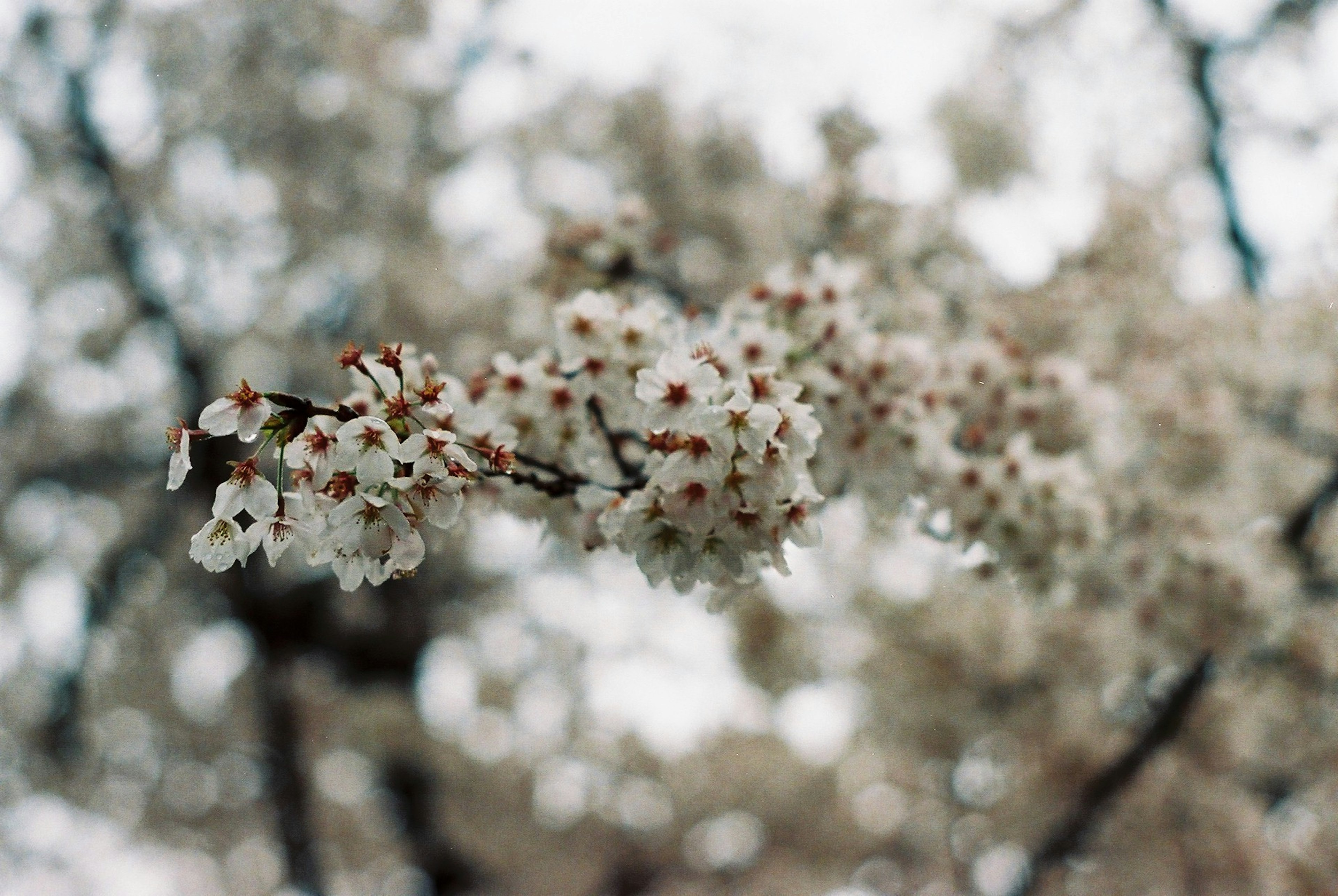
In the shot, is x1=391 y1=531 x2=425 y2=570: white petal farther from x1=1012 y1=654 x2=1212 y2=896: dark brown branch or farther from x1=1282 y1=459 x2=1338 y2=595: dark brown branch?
x1=1282 y1=459 x2=1338 y2=595: dark brown branch

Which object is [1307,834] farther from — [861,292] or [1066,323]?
[861,292]

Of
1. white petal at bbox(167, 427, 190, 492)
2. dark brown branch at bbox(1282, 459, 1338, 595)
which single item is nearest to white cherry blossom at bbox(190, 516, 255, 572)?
white petal at bbox(167, 427, 190, 492)

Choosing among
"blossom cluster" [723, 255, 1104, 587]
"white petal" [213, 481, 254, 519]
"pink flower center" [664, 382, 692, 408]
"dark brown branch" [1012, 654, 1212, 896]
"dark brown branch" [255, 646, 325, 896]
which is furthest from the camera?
"dark brown branch" [255, 646, 325, 896]

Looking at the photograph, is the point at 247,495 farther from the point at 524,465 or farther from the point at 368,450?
the point at 524,465

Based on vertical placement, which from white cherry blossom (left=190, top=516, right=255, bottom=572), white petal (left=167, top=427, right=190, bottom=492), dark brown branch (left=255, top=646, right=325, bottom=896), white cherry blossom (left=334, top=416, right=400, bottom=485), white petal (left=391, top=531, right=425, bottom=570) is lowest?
dark brown branch (left=255, top=646, right=325, bottom=896)

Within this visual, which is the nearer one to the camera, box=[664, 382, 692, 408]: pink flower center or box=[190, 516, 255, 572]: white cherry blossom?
box=[190, 516, 255, 572]: white cherry blossom

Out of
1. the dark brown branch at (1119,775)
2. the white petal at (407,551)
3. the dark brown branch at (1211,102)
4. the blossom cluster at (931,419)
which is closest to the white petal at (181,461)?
the white petal at (407,551)

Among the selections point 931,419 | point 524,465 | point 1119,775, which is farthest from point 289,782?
point 931,419

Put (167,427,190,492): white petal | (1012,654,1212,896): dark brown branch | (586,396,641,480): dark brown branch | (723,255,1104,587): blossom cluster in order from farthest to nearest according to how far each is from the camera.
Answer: (1012,654,1212,896): dark brown branch → (723,255,1104,587): blossom cluster → (586,396,641,480): dark brown branch → (167,427,190,492): white petal
